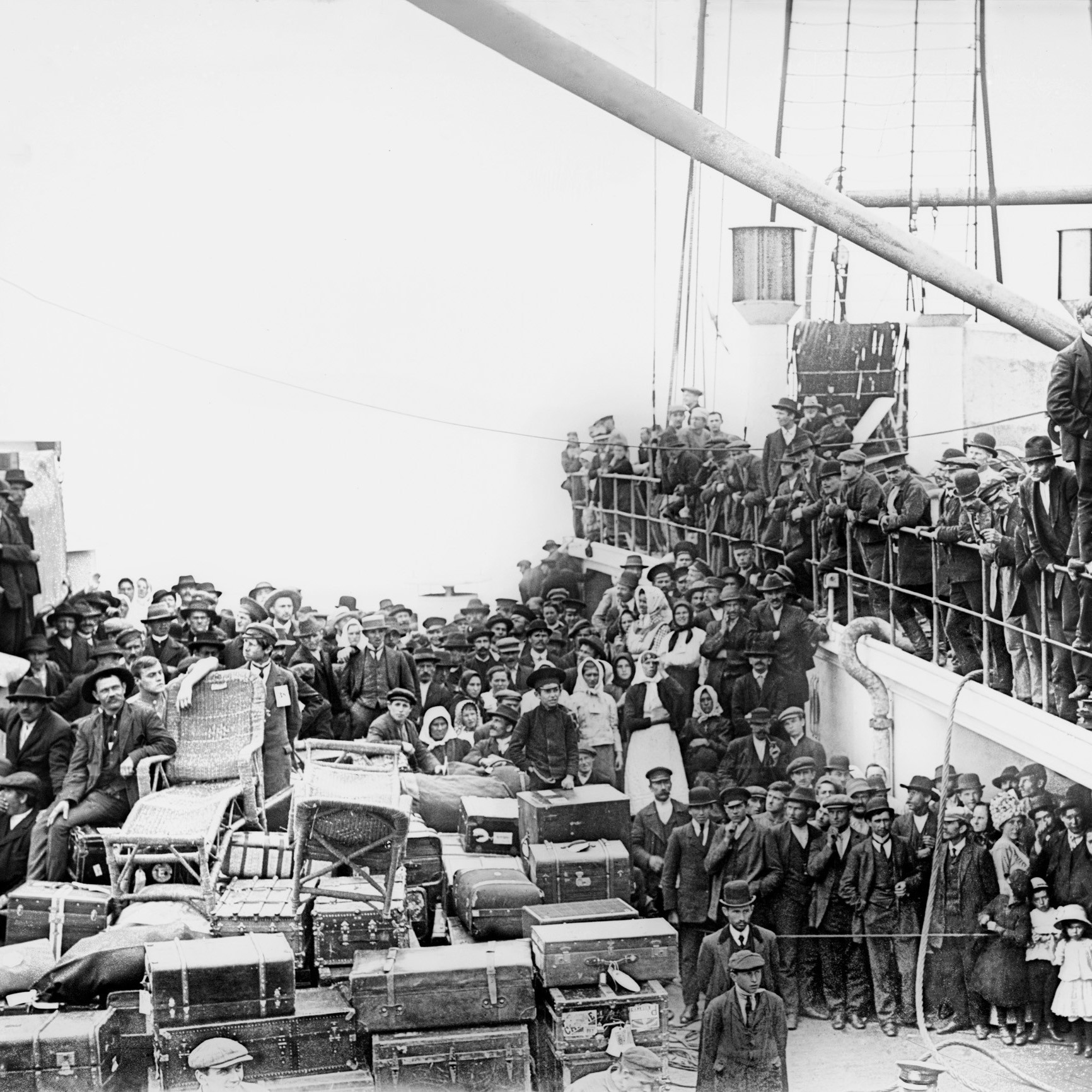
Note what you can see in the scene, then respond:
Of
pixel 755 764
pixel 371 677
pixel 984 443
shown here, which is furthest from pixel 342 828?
pixel 984 443

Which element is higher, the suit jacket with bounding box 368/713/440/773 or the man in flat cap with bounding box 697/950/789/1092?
the suit jacket with bounding box 368/713/440/773

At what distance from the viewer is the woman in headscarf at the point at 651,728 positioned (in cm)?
580

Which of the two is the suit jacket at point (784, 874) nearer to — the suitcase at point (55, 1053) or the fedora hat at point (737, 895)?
the fedora hat at point (737, 895)

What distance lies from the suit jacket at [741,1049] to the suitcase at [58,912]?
198 centimetres

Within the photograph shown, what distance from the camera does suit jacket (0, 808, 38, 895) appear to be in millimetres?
5426

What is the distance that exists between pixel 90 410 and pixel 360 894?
1867 mm

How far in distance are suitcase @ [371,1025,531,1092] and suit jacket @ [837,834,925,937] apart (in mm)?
1504

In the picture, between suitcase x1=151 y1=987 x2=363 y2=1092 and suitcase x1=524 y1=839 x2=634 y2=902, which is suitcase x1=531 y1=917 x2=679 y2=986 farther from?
suitcase x1=151 y1=987 x2=363 y2=1092

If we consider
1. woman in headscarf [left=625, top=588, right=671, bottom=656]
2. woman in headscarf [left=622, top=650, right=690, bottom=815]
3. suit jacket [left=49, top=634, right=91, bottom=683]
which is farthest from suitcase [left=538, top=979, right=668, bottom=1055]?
suit jacket [left=49, top=634, right=91, bottom=683]

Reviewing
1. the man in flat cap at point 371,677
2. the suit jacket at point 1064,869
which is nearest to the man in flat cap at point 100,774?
the man in flat cap at point 371,677

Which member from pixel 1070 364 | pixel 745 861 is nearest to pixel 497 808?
pixel 745 861

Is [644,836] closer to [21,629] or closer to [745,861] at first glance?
[745,861]

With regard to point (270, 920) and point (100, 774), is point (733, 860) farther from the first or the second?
point (100, 774)

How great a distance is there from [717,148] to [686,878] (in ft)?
8.41
